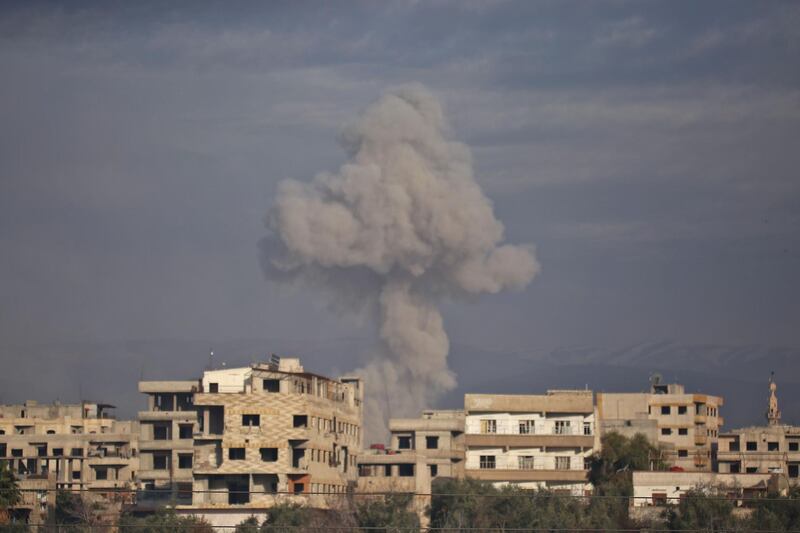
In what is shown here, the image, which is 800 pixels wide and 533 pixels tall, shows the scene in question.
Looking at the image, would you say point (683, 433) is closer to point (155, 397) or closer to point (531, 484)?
point (531, 484)

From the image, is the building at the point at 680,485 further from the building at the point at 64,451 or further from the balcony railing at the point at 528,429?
the building at the point at 64,451

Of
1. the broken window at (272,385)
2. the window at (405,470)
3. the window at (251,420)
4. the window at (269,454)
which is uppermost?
the broken window at (272,385)

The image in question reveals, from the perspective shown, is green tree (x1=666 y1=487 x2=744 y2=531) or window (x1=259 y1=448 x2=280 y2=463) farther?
window (x1=259 y1=448 x2=280 y2=463)

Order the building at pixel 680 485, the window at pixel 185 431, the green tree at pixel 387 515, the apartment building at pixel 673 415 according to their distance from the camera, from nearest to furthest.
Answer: the green tree at pixel 387 515 < the building at pixel 680 485 < the window at pixel 185 431 < the apartment building at pixel 673 415

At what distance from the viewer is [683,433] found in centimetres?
12000

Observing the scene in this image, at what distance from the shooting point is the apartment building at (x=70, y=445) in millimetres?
107812

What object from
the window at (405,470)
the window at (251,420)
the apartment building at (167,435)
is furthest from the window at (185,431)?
the window at (405,470)

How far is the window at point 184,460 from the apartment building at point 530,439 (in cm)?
1598

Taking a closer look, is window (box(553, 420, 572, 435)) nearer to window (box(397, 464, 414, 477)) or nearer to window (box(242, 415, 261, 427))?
window (box(397, 464, 414, 477))

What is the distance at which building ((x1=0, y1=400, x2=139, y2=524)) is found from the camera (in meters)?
97.9

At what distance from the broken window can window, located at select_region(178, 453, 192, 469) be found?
9871 mm

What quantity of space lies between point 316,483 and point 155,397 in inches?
668

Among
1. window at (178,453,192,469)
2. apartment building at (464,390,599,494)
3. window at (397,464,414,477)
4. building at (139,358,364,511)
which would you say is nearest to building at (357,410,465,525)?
window at (397,464,414,477)

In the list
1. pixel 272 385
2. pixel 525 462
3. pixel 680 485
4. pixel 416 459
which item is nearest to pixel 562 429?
pixel 525 462
